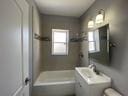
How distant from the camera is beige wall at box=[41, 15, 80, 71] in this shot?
11.0 feet

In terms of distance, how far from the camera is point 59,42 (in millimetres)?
3512

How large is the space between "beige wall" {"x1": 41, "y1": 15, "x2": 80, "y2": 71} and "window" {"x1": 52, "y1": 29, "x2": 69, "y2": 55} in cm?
15

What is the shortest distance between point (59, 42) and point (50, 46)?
36cm

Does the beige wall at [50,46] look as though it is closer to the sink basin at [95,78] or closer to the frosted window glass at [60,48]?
the frosted window glass at [60,48]

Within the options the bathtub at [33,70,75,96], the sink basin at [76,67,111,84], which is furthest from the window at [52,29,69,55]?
the sink basin at [76,67,111,84]

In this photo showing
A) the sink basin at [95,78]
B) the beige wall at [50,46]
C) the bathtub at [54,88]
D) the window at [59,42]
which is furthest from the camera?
the window at [59,42]

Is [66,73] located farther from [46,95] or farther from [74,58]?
[46,95]

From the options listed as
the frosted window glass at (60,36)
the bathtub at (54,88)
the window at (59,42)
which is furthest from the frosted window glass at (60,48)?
the bathtub at (54,88)

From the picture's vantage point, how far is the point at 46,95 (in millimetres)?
2385

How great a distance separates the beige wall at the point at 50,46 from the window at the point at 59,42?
0.15m

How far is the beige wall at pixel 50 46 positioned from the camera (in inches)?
132

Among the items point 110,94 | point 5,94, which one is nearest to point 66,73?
point 110,94

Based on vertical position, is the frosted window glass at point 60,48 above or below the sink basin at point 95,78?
above

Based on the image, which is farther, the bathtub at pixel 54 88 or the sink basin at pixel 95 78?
the bathtub at pixel 54 88
